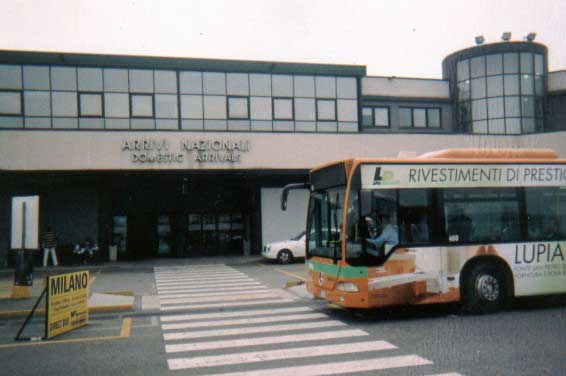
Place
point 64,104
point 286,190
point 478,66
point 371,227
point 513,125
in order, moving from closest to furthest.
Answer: point 371,227
point 286,190
point 64,104
point 513,125
point 478,66

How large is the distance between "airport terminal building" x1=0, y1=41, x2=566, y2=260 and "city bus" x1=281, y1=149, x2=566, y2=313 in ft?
46.5

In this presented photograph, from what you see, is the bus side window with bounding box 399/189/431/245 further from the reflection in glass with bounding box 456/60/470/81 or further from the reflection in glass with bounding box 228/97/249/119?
the reflection in glass with bounding box 456/60/470/81

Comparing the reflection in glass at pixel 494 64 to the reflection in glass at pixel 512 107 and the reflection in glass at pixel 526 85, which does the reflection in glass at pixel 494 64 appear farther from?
the reflection in glass at pixel 512 107

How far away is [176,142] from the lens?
2380 centimetres

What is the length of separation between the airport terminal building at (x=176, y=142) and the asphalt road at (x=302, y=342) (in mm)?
12936

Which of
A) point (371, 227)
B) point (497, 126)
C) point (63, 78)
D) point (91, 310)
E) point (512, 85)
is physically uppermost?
point (512, 85)

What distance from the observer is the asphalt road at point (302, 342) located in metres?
6.73

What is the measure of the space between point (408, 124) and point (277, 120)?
9.66 metres

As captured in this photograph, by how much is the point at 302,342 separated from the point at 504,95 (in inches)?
1194

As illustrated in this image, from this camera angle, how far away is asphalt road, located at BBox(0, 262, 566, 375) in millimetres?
6734

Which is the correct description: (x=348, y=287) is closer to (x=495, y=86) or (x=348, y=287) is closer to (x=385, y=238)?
(x=385, y=238)

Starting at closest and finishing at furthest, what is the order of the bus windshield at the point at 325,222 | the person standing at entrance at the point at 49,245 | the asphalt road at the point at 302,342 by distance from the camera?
the asphalt road at the point at 302,342
the bus windshield at the point at 325,222
the person standing at entrance at the point at 49,245

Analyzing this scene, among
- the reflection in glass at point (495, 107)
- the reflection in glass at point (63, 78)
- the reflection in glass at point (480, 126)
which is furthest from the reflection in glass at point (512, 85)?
the reflection in glass at point (63, 78)

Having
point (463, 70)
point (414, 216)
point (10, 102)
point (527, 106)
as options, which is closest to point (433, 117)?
point (463, 70)
